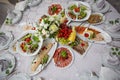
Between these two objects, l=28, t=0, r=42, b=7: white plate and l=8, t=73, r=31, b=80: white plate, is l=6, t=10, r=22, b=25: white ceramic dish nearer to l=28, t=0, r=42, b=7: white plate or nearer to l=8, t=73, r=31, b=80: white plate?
l=28, t=0, r=42, b=7: white plate

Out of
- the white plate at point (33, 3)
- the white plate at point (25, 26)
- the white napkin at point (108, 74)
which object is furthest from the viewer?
the white plate at point (33, 3)

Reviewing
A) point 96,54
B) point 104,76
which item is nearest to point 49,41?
point 96,54

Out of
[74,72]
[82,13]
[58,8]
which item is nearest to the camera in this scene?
[74,72]

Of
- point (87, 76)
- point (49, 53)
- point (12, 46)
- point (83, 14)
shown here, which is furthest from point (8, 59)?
point (83, 14)

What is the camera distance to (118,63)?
7.67 ft

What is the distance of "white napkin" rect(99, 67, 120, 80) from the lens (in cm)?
222

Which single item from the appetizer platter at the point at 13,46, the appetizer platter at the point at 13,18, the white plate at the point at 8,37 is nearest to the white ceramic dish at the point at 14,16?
the appetizer platter at the point at 13,18

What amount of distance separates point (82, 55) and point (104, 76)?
0.41 m

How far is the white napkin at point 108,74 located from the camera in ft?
7.27

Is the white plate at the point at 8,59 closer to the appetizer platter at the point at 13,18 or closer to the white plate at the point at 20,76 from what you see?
the white plate at the point at 20,76

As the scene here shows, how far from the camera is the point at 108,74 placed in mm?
2234

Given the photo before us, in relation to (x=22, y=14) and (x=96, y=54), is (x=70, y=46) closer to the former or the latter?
(x=96, y=54)

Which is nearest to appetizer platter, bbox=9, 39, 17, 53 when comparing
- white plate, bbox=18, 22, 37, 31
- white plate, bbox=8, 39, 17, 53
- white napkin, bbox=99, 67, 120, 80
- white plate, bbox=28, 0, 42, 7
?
white plate, bbox=8, 39, 17, 53

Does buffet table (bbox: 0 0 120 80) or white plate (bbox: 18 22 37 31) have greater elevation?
white plate (bbox: 18 22 37 31)
